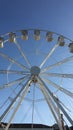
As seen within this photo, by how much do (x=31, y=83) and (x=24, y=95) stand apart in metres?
1.39

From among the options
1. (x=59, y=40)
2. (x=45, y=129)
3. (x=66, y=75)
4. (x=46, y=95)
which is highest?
(x=59, y=40)

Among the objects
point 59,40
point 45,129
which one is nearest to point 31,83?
point 59,40

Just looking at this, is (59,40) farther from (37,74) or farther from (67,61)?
(37,74)

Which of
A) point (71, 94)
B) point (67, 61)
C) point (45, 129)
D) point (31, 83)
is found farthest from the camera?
point (45, 129)

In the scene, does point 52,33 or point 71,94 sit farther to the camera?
point 52,33

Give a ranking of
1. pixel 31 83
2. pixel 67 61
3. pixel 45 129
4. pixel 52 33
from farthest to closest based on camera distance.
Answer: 1. pixel 45 129
2. pixel 52 33
3. pixel 67 61
4. pixel 31 83

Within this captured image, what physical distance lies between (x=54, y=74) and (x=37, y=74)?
59.7 inches

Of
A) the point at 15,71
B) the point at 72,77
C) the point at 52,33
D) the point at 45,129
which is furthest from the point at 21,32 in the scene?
the point at 45,129

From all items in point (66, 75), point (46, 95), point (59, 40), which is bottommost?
point (46, 95)

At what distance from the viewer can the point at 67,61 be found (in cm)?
2558

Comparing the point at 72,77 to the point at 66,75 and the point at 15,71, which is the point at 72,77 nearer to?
the point at 66,75

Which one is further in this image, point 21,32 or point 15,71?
point 21,32

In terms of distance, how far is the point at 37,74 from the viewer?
938 inches

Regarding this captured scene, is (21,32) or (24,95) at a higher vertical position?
(21,32)
